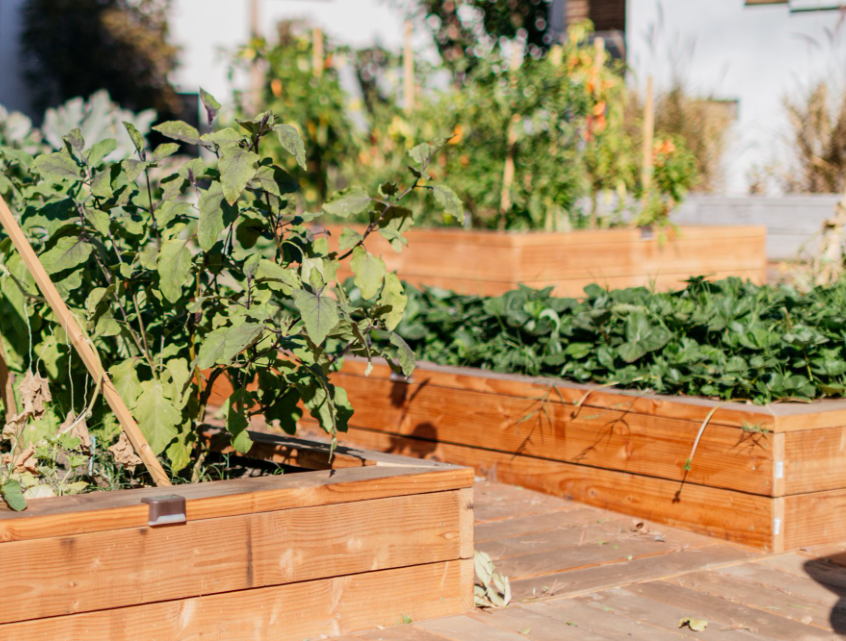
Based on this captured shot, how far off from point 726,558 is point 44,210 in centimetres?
214

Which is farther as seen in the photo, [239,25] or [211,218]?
[239,25]

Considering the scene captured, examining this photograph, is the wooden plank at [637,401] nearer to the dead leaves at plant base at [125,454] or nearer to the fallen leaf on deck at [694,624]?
the fallen leaf on deck at [694,624]

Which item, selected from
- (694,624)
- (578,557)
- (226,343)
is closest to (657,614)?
(694,624)

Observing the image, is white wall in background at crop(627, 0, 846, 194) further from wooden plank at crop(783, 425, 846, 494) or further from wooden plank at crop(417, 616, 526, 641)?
wooden plank at crop(417, 616, 526, 641)

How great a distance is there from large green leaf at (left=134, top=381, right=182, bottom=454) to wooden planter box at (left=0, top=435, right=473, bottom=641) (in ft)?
0.49

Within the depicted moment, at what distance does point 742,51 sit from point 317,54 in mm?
A: 5957

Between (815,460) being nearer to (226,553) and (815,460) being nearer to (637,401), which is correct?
(637,401)

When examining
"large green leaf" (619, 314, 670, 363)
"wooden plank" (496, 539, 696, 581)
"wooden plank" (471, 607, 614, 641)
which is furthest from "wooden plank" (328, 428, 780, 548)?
"wooden plank" (471, 607, 614, 641)

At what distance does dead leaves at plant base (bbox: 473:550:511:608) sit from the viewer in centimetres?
241

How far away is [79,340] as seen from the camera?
87.0 inches

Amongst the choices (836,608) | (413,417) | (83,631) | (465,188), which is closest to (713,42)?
(465,188)

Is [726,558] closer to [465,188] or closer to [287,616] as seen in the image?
[287,616]

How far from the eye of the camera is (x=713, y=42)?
38.3 ft

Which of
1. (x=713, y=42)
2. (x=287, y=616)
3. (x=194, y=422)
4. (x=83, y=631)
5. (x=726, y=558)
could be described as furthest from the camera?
(x=713, y=42)
